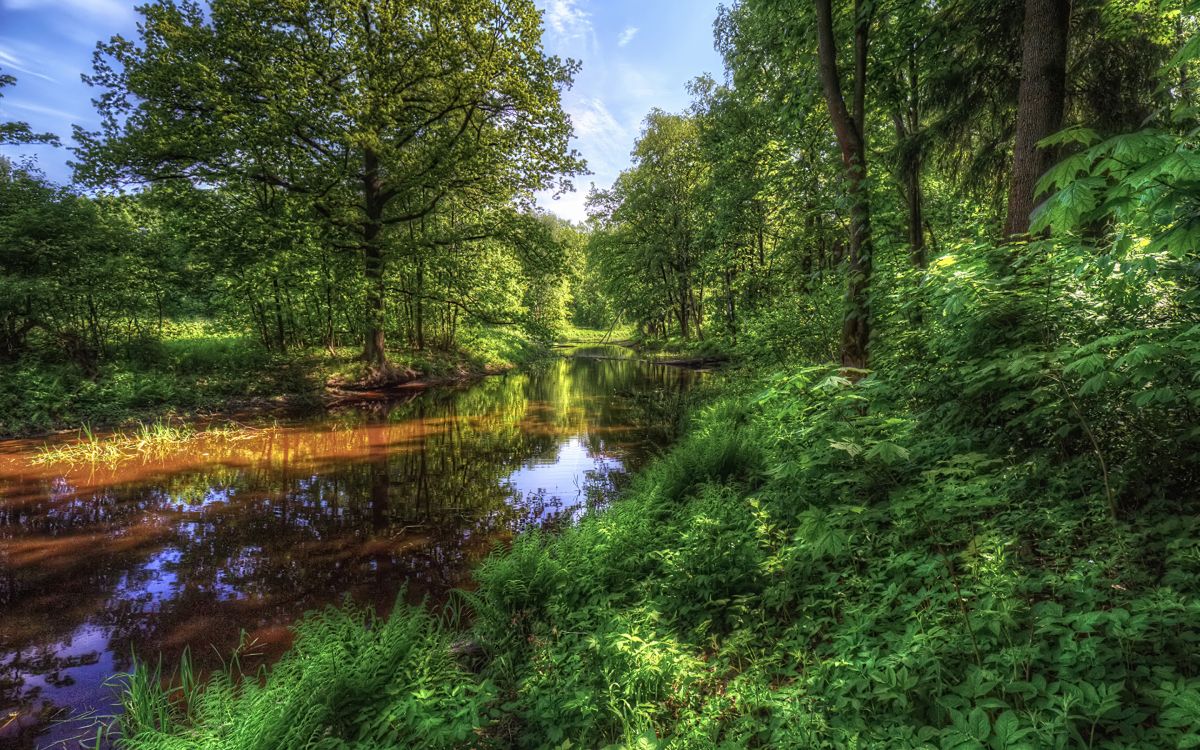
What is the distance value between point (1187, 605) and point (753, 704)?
6.31 feet

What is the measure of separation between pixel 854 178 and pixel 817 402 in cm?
346

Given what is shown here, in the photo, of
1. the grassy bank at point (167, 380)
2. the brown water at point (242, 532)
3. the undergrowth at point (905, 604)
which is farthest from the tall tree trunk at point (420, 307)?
the undergrowth at point (905, 604)

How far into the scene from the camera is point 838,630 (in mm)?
2803

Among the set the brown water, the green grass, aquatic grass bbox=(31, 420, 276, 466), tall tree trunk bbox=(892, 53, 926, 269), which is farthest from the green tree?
the green grass

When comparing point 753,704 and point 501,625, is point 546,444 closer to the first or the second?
point 501,625

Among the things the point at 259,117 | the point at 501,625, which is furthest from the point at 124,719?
the point at 259,117

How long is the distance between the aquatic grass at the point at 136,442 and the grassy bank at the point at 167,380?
1232 millimetres

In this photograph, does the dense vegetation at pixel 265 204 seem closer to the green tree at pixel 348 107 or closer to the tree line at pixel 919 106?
the green tree at pixel 348 107

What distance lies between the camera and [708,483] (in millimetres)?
5953

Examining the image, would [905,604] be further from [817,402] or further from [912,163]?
[912,163]

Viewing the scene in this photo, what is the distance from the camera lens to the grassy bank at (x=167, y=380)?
39.3ft

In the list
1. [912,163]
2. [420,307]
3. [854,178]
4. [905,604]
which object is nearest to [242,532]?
[905,604]

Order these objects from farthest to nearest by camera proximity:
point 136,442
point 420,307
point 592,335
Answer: point 592,335
point 420,307
point 136,442

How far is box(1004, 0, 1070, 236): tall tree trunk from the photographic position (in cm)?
532
